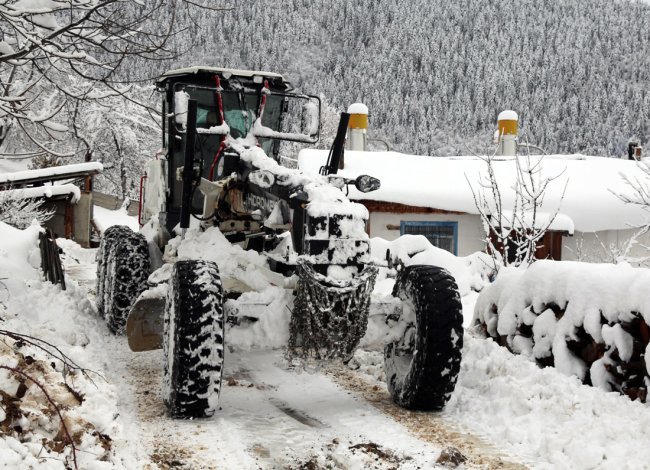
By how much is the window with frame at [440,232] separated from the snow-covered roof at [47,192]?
10.4 m

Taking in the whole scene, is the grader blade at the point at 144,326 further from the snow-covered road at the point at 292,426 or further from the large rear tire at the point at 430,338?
the large rear tire at the point at 430,338

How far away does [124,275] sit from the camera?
313 inches

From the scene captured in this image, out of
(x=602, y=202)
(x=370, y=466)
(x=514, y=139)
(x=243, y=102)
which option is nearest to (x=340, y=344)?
(x=370, y=466)

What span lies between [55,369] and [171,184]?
3.55 metres

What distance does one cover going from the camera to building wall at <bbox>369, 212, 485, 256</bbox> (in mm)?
16453

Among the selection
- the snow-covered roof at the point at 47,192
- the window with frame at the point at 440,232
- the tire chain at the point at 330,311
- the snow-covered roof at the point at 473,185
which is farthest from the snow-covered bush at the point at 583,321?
the snow-covered roof at the point at 47,192

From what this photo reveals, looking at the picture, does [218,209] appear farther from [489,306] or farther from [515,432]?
[515,432]

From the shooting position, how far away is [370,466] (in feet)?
14.1

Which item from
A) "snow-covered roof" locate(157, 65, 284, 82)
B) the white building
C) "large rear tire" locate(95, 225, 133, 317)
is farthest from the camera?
the white building

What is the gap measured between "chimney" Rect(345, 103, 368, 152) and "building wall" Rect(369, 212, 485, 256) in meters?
4.68

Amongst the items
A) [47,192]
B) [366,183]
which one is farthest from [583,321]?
[47,192]

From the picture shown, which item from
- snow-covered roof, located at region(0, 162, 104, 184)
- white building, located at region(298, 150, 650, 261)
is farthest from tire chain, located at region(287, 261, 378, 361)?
snow-covered roof, located at region(0, 162, 104, 184)

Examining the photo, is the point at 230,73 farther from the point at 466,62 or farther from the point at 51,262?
the point at 466,62

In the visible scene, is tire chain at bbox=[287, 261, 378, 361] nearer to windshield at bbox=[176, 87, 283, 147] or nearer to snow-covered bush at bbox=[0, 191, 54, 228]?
windshield at bbox=[176, 87, 283, 147]
